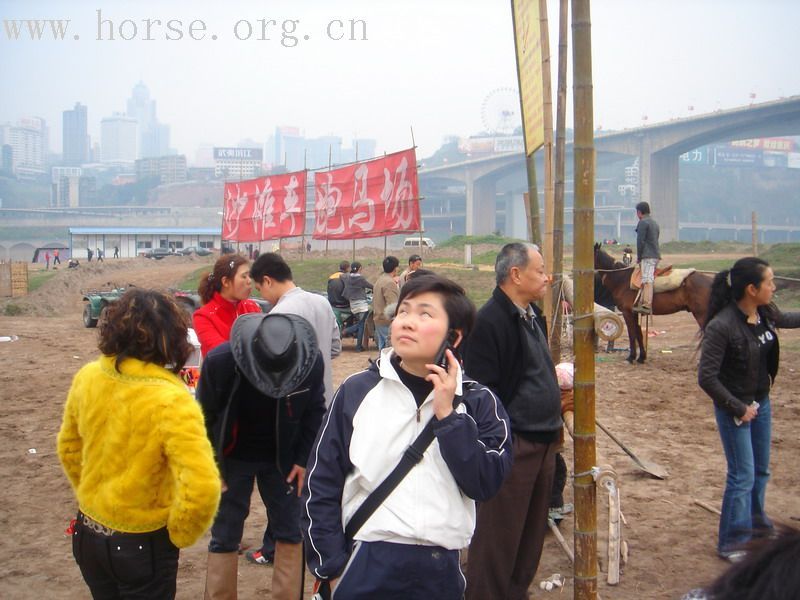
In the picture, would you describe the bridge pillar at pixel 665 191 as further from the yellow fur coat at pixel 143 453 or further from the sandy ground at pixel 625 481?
the yellow fur coat at pixel 143 453

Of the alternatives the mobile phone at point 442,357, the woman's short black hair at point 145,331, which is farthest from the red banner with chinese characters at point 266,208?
the mobile phone at point 442,357

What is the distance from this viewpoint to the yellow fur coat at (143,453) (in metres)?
2.73

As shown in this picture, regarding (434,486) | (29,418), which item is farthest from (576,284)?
(29,418)

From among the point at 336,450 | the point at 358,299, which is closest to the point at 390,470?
the point at 336,450

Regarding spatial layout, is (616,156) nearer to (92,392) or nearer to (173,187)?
(92,392)

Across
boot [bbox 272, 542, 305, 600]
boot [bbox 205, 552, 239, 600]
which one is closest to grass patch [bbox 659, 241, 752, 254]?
boot [bbox 272, 542, 305, 600]

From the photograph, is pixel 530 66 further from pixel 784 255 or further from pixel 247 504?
pixel 784 255

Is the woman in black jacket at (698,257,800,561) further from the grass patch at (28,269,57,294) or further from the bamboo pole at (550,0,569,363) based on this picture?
the grass patch at (28,269,57,294)

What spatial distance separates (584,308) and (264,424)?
Answer: 1.51 meters

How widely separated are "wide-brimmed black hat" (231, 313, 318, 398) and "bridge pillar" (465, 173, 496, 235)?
7666 centimetres

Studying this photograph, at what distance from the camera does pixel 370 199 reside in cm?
2014

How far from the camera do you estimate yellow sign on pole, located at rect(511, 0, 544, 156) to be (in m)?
4.68

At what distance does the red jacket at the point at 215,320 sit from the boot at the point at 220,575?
1264 mm

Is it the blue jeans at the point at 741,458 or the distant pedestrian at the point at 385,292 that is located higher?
the distant pedestrian at the point at 385,292
